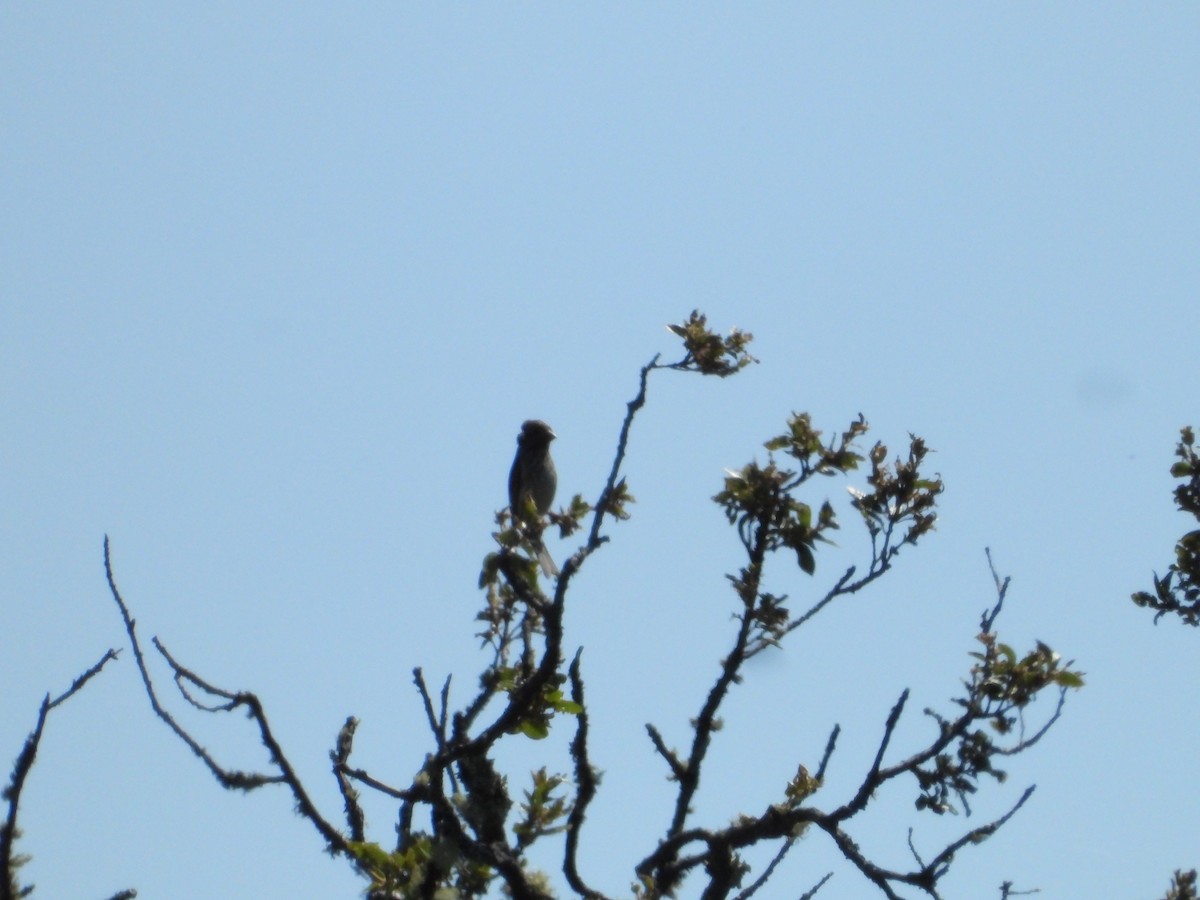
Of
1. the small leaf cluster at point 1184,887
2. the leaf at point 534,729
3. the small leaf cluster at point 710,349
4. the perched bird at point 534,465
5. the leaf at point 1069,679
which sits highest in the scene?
the perched bird at point 534,465

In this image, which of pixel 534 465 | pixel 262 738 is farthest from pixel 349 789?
pixel 534 465

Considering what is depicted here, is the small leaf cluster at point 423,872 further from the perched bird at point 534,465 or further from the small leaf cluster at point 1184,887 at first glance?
the perched bird at point 534,465

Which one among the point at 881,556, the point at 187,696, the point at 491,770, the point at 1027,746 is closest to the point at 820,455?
the point at 881,556

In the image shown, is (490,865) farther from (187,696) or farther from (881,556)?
(881,556)

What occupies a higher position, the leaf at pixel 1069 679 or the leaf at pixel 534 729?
the leaf at pixel 534 729

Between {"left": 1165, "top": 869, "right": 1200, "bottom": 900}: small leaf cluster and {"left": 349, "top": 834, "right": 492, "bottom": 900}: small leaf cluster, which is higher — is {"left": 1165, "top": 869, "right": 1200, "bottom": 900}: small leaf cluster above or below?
below

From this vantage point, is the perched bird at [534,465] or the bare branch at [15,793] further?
the perched bird at [534,465]

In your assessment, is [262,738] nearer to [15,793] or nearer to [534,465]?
[15,793]

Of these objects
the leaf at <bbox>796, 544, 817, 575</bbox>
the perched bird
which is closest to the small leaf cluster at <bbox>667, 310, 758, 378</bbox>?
the leaf at <bbox>796, 544, 817, 575</bbox>

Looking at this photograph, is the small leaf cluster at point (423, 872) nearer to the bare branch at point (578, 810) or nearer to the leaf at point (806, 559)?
the bare branch at point (578, 810)

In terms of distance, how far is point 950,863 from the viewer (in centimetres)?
527

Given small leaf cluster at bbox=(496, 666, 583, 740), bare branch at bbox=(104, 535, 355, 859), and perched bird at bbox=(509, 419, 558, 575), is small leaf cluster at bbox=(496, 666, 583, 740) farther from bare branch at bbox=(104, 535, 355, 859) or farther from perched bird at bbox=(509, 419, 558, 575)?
perched bird at bbox=(509, 419, 558, 575)

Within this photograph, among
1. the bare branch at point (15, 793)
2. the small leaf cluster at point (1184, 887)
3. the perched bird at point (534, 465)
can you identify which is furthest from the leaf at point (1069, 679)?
the perched bird at point (534, 465)

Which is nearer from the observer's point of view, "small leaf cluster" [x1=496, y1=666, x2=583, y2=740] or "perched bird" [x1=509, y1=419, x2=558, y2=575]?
"small leaf cluster" [x1=496, y1=666, x2=583, y2=740]
